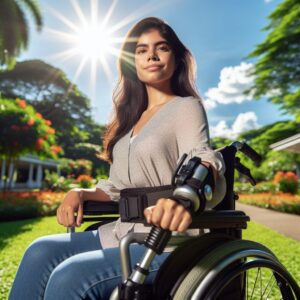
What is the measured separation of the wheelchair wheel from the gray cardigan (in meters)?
0.34

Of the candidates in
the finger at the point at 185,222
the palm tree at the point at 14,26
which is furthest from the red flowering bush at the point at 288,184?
the finger at the point at 185,222

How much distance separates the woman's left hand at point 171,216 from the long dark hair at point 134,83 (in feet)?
3.03

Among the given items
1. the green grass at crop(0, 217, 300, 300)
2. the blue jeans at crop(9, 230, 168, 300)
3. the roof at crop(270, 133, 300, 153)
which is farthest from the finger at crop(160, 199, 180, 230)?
the roof at crop(270, 133, 300, 153)

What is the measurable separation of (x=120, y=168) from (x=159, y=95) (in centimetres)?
42

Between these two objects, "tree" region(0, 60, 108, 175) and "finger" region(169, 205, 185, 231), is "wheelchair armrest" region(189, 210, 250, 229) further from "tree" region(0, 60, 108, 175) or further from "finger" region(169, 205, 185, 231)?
"tree" region(0, 60, 108, 175)

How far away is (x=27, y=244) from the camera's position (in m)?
6.82

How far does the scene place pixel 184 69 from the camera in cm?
191

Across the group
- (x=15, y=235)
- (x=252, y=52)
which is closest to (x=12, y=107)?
(x=15, y=235)

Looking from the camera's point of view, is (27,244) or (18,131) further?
(18,131)

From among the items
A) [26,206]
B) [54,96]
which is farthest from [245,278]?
[54,96]

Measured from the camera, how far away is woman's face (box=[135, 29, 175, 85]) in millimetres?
1850

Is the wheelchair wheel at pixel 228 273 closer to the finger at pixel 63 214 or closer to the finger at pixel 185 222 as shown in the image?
the finger at pixel 185 222

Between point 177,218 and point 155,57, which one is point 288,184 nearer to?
point 155,57

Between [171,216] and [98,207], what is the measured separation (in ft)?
2.71
